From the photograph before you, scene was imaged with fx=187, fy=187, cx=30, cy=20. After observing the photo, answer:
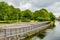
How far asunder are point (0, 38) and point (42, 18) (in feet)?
436

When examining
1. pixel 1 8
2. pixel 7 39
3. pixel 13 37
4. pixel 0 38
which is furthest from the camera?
pixel 1 8

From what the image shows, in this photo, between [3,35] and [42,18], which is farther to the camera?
[42,18]

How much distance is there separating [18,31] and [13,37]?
15.2 feet

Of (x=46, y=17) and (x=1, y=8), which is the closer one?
(x=1, y=8)

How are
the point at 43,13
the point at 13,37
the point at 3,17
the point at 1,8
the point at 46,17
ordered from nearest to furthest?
1. the point at 13,37
2. the point at 3,17
3. the point at 1,8
4. the point at 46,17
5. the point at 43,13

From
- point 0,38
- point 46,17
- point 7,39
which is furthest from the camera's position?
point 46,17

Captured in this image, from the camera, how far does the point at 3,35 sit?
85.2 feet

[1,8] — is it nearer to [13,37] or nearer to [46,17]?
[46,17]

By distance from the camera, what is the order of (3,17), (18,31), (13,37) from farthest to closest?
(3,17)
(18,31)
(13,37)

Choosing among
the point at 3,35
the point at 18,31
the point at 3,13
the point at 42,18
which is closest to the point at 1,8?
the point at 3,13

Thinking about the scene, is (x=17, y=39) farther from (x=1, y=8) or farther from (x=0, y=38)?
(x=1, y=8)

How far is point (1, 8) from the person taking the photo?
111m

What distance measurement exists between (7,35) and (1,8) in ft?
283

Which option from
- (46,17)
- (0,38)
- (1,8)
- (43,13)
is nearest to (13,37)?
(0,38)
